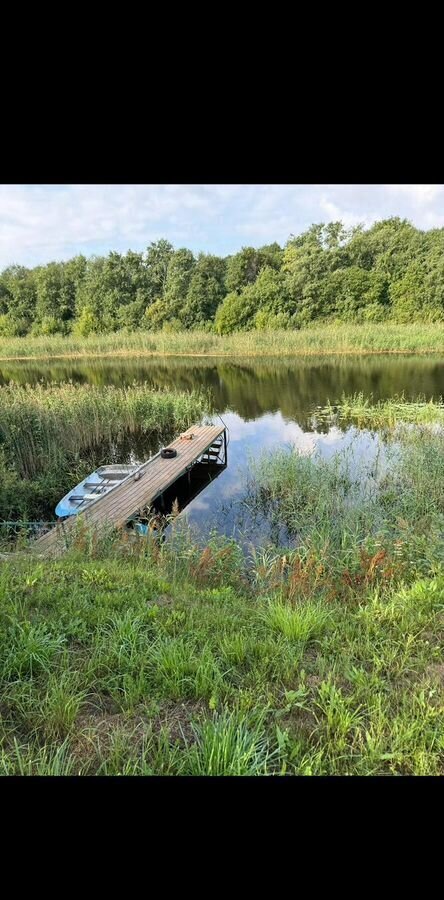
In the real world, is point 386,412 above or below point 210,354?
below

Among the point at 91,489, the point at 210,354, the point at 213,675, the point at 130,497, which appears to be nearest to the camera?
the point at 213,675

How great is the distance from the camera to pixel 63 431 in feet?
28.5

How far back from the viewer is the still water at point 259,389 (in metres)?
7.18

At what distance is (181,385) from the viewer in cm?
1530

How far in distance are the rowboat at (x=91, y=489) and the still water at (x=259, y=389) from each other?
1253 millimetres

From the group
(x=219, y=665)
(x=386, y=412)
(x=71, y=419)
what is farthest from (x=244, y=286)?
(x=219, y=665)

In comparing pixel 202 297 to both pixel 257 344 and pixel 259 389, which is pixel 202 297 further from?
pixel 259 389

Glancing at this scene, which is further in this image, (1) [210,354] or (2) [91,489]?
(1) [210,354]

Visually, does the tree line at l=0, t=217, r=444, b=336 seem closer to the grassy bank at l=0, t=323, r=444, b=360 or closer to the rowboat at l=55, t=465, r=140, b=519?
the grassy bank at l=0, t=323, r=444, b=360

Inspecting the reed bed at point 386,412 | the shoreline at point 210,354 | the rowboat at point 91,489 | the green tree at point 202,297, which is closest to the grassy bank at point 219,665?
the rowboat at point 91,489

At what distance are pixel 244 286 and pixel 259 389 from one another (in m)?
20.3

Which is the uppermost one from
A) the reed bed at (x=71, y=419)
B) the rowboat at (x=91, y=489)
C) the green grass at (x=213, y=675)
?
the reed bed at (x=71, y=419)

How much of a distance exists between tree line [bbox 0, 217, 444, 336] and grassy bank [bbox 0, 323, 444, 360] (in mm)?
6024

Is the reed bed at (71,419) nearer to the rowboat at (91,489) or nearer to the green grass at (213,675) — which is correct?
the rowboat at (91,489)
